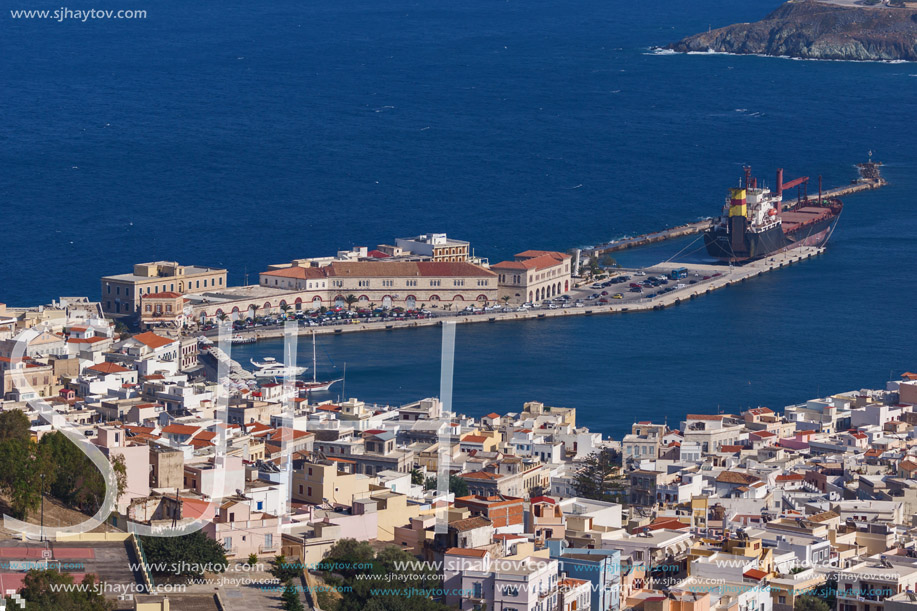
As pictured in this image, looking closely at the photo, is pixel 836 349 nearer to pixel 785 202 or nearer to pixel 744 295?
pixel 744 295

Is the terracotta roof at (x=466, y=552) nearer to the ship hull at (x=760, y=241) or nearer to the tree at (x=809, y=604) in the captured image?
the tree at (x=809, y=604)

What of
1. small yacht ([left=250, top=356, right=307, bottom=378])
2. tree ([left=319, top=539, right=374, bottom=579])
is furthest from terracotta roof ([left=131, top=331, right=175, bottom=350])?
tree ([left=319, top=539, right=374, bottom=579])

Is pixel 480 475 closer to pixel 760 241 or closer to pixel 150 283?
pixel 150 283

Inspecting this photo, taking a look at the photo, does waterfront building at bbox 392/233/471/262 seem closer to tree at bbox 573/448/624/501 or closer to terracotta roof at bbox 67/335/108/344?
terracotta roof at bbox 67/335/108/344

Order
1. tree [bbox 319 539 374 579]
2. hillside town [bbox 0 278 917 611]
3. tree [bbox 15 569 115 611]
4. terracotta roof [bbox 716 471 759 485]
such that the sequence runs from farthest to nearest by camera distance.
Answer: terracotta roof [bbox 716 471 759 485]
hillside town [bbox 0 278 917 611]
tree [bbox 319 539 374 579]
tree [bbox 15 569 115 611]

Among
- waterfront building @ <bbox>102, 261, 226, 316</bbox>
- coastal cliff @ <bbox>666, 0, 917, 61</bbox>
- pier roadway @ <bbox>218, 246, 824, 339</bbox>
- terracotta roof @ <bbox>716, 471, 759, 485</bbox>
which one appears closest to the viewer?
terracotta roof @ <bbox>716, 471, 759, 485</bbox>

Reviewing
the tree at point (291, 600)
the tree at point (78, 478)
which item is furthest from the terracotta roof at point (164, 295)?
the tree at point (291, 600)
